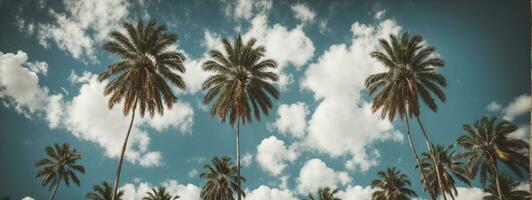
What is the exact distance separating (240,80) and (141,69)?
799cm

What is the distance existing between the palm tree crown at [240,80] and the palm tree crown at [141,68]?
13.4 ft

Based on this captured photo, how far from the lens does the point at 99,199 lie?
4581 cm

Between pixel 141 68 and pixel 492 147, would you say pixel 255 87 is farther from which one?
pixel 492 147

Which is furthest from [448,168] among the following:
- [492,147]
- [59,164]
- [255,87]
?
[59,164]

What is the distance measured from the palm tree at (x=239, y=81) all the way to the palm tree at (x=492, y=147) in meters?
24.5

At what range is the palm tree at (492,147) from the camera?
3575cm

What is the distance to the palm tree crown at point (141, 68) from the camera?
80.5ft

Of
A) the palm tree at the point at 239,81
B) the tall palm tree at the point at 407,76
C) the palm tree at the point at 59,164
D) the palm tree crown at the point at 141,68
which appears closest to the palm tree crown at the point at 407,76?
the tall palm tree at the point at 407,76

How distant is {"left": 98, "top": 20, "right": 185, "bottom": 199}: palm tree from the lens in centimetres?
2452

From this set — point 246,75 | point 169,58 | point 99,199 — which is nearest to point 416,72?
point 246,75

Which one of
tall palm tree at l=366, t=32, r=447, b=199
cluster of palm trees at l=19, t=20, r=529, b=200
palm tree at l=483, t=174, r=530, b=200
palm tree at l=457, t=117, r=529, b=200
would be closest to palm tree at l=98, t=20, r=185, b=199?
cluster of palm trees at l=19, t=20, r=529, b=200

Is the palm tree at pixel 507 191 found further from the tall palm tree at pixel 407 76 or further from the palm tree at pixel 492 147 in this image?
the tall palm tree at pixel 407 76

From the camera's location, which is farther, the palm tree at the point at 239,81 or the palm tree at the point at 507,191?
the palm tree at the point at 507,191

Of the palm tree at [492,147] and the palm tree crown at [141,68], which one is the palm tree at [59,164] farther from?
the palm tree at [492,147]
